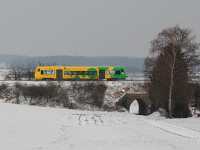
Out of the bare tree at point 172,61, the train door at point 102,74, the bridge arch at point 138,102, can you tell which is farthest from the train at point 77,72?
the bare tree at point 172,61

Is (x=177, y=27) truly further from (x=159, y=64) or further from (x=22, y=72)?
(x=22, y=72)

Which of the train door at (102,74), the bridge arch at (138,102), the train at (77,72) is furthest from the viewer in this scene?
the train door at (102,74)

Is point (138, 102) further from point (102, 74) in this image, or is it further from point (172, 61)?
point (102, 74)

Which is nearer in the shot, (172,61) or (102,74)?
(172,61)

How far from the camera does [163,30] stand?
152 feet

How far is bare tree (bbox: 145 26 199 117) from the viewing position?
45.7 meters

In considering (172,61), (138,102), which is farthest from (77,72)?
(172,61)

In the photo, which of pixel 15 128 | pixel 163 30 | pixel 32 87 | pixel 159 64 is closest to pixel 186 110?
pixel 159 64

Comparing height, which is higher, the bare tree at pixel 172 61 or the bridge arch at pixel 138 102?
the bare tree at pixel 172 61

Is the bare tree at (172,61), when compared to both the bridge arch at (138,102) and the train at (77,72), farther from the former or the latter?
the train at (77,72)

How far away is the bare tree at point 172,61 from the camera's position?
45.7 metres

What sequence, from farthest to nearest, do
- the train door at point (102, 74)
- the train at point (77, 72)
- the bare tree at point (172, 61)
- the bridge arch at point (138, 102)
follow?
1. the train door at point (102, 74)
2. the train at point (77, 72)
3. the bridge arch at point (138, 102)
4. the bare tree at point (172, 61)

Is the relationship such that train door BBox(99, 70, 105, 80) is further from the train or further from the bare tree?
the bare tree

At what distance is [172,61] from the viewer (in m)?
46.1
